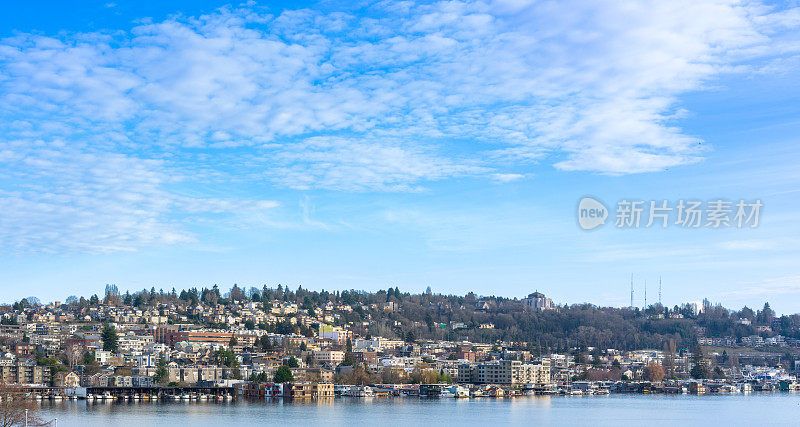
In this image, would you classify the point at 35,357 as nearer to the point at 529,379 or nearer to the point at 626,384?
the point at 529,379

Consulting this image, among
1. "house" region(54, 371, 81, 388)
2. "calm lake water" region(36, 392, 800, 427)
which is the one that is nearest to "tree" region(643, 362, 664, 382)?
"calm lake water" region(36, 392, 800, 427)

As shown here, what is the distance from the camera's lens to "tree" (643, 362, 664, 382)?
117575 millimetres

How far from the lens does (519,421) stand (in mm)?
53062

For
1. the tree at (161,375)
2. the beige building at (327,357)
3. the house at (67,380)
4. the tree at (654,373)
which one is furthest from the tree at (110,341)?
the tree at (654,373)

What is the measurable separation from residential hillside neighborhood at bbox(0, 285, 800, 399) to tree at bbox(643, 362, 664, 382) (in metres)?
0.22

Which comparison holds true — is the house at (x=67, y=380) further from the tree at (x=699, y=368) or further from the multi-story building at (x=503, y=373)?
the tree at (x=699, y=368)

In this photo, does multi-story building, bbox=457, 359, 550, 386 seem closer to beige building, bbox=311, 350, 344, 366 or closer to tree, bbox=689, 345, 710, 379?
beige building, bbox=311, 350, 344, 366

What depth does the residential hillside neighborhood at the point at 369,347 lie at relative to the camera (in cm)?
8662

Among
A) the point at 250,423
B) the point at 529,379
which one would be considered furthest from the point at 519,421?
the point at 529,379

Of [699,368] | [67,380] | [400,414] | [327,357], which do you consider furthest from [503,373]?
[400,414]

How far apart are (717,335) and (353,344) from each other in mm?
85880

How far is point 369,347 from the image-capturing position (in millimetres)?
123375

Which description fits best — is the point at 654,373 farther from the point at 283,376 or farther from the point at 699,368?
the point at 283,376

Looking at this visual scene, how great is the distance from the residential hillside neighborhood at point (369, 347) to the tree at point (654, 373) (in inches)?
8.5
